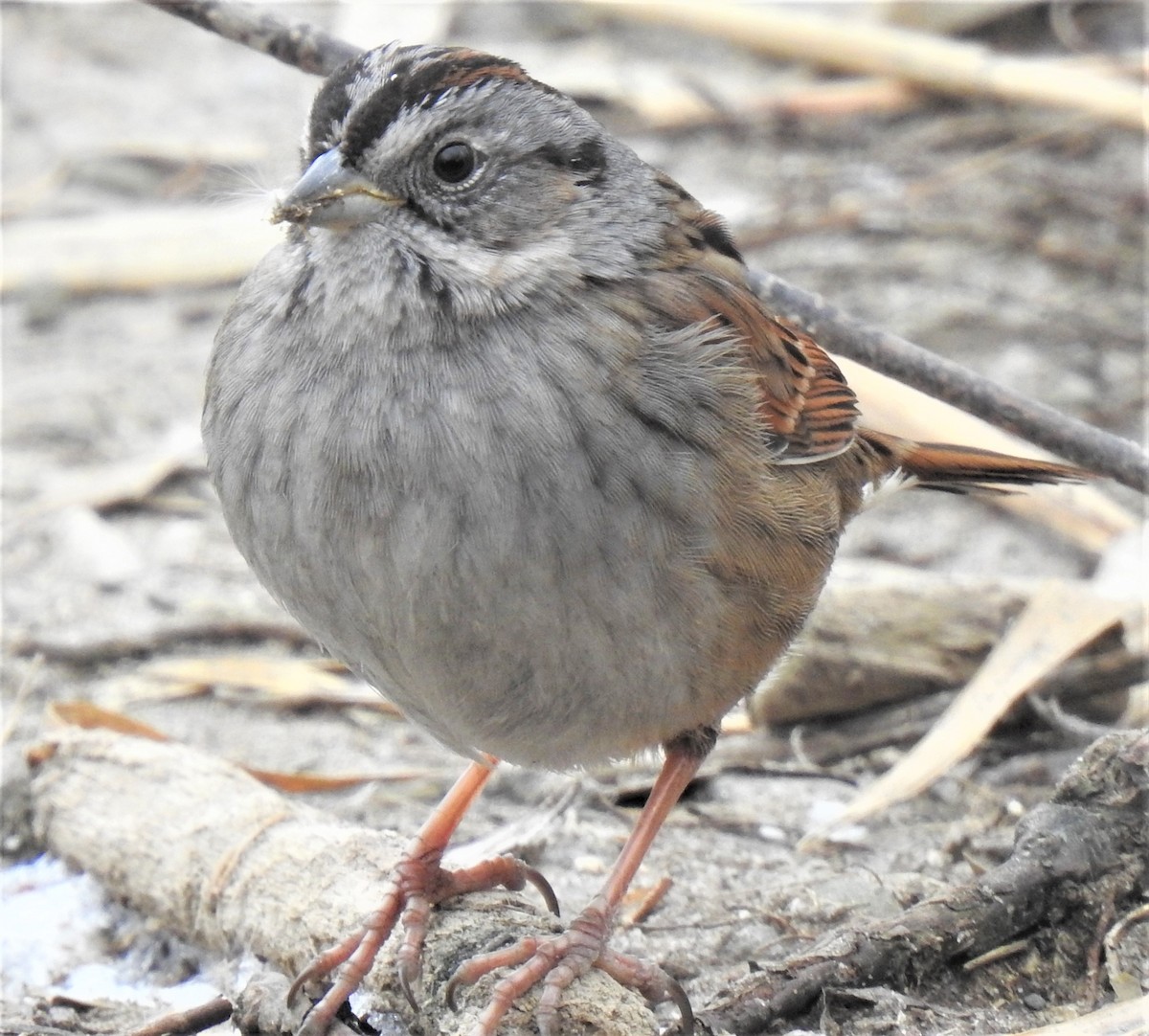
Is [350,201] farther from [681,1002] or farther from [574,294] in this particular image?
[681,1002]

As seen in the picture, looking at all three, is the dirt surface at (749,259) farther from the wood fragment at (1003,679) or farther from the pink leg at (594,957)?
the pink leg at (594,957)

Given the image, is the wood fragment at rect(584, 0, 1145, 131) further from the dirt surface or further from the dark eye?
the dark eye

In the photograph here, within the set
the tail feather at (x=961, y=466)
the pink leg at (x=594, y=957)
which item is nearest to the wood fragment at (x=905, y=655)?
the tail feather at (x=961, y=466)

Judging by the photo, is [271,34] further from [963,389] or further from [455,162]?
[963,389]

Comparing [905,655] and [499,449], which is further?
[905,655]

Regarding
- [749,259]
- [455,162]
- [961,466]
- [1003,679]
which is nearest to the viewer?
[455,162]

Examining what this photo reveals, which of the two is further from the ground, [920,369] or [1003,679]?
[920,369]

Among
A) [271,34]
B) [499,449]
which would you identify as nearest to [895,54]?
[271,34]
